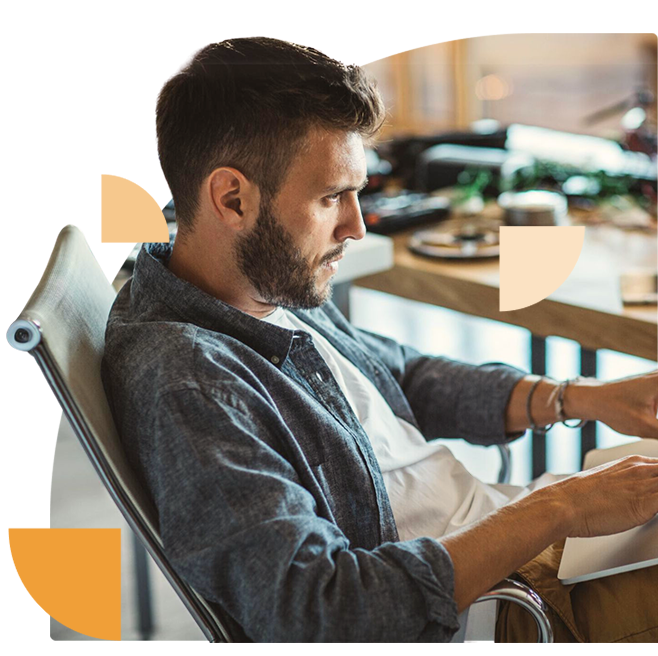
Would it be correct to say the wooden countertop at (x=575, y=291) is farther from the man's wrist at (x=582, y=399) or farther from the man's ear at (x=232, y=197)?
the man's ear at (x=232, y=197)

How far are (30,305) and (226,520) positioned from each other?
31 cm

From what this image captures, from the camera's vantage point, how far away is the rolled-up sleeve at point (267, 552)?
2.69 ft

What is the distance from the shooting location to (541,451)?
2215 millimetres

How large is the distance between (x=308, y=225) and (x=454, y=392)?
1.48 ft

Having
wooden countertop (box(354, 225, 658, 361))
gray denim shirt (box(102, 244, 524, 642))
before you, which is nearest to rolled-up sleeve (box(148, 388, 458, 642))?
gray denim shirt (box(102, 244, 524, 642))

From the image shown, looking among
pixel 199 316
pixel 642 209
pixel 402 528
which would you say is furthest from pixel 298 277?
pixel 642 209

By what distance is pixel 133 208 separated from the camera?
1.06m

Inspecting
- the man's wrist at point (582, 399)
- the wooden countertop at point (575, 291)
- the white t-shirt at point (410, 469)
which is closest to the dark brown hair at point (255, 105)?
the white t-shirt at point (410, 469)

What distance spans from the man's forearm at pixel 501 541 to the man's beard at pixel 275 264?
34 cm

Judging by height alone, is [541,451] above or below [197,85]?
below

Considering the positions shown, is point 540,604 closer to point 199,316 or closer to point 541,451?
point 199,316

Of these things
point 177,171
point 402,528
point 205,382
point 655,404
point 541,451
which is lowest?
point 541,451

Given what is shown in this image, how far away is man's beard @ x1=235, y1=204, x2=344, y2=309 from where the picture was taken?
1.02m

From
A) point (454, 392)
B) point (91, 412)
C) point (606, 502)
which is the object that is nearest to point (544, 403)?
point (454, 392)
